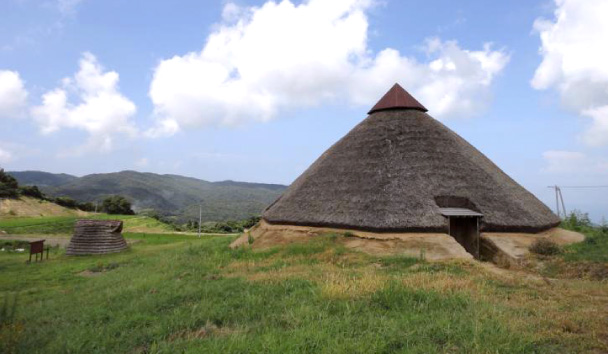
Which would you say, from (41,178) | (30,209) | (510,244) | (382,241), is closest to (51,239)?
(30,209)

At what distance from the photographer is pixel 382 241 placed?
45.8ft

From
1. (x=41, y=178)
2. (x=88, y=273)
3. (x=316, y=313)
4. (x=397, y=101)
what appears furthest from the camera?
(x=41, y=178)

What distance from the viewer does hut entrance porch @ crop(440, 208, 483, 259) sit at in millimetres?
14414

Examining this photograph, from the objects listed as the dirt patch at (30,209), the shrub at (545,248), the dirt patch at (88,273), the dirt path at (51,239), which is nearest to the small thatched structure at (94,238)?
the dirt path at (51,239)

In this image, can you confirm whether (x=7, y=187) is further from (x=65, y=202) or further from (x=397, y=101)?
(x=397, y=101)

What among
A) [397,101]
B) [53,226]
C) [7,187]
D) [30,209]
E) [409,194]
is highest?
[397,101]

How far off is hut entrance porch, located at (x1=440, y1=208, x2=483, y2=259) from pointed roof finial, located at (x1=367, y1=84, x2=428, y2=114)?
7074 millimetres

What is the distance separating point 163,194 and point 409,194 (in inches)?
4801

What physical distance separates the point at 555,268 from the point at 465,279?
4841 millimetres

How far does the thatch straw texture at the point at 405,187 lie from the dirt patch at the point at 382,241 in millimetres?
253

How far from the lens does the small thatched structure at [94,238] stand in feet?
75.4

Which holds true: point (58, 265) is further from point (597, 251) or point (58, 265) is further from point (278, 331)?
point (597, 251)

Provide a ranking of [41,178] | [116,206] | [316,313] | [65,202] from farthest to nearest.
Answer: [41,178] < [65,202] < [116,206] < [316,313]

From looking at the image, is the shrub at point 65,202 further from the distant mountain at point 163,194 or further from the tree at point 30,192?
the distant mountain at point 163,194
